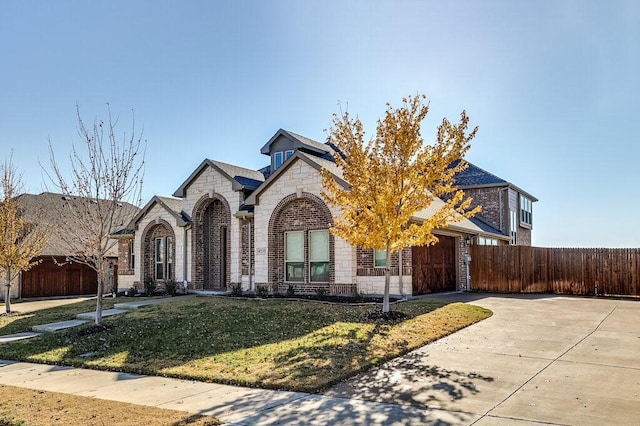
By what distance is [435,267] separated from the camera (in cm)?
2148

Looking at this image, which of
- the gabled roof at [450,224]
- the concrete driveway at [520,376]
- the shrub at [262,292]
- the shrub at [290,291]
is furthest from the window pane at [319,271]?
the concrete driveway at [520,376]

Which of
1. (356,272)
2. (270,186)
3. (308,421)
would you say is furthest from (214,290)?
(308,421)

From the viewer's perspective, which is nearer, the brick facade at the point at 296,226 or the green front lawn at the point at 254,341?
the green front lawn at the point at 254,341

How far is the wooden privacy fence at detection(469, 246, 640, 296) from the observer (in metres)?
22.1

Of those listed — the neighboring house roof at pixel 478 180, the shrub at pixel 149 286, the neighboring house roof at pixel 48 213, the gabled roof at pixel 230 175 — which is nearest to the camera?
the gabled roof at pixel 230 175

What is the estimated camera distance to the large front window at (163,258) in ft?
80.2

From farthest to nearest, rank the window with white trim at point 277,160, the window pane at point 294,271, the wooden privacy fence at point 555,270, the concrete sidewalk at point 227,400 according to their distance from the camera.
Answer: the window with white trim at point 277,160 → the wooden privacy fence at point 555,270 → the window pane at point 294,271 → the concrete sidewalk at point 227,400

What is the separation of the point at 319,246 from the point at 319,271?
0.91 meters

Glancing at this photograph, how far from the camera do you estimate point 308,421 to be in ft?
22.8

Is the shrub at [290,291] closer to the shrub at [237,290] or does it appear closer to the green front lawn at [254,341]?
the shrub at [237,290]

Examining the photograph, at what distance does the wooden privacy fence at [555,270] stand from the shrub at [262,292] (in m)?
9.53

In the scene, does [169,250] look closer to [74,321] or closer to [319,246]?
[74,321]

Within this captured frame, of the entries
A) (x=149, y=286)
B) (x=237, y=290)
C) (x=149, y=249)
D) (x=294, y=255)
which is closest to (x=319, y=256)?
(x=294, y=255)

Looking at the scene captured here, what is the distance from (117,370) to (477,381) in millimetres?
6878
